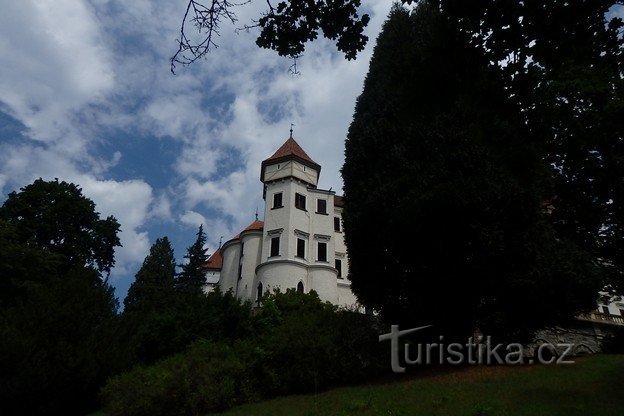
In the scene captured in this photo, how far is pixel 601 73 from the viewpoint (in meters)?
7.41

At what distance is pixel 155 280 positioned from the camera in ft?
163

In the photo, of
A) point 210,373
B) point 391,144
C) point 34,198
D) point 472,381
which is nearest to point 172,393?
point 210,373

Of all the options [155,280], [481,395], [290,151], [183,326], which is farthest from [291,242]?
[481,395]

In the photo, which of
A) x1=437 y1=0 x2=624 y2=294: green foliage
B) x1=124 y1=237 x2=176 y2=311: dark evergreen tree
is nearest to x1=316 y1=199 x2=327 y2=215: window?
x1=124 y1=237 x2=176 y2=311: dark evergreen tree

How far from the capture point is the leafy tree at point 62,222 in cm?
3866

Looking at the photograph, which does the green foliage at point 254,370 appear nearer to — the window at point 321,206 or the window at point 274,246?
the window at point 274,246

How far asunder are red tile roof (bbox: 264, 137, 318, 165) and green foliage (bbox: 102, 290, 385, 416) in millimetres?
26797

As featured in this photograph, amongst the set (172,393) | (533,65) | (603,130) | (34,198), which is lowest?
(172,393)

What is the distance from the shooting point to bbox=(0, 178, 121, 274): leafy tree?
38.7 meters

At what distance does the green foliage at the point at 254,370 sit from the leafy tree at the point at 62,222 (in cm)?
2471

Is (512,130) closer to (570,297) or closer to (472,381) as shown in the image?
(472,381)

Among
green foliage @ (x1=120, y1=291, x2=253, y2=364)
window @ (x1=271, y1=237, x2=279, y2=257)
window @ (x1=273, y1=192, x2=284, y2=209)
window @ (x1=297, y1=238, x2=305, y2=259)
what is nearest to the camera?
green foliage @ (x1=120, y1=291, x2=253, y2=364)

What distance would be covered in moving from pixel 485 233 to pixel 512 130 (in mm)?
10321

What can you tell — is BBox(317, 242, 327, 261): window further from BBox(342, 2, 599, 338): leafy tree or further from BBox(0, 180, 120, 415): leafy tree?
BBox(0, 180, 120, 415): leafy tree
